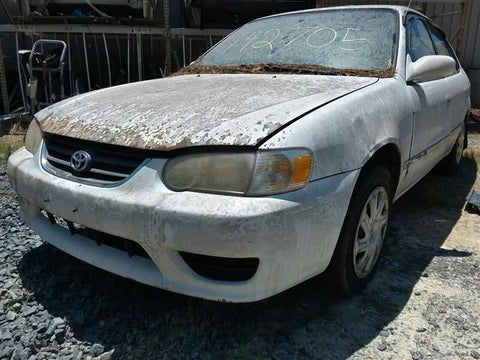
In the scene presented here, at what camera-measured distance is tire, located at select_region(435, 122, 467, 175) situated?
4341 millimetres

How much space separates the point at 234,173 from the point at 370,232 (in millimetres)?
972

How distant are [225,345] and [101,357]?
0.51 metres

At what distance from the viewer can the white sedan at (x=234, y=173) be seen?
165 centimetres

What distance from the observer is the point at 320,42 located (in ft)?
9.37

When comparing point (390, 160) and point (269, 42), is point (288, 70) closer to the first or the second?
point (269, 42)

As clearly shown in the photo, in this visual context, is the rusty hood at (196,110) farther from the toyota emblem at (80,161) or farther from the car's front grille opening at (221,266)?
the car's front grille opening at (221,266)

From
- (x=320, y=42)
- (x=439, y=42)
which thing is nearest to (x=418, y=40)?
(x=320, y=42)

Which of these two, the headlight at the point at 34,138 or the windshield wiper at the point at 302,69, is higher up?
the windshield wiper at the point at 302,69

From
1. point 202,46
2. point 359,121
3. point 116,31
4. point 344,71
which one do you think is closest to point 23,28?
point 116,31

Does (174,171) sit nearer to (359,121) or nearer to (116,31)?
(359,121)

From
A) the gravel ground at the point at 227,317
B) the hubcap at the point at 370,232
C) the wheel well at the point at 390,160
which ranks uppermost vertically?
the wheel well at the point at 390,160

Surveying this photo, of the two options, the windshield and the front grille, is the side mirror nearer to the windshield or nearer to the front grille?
the windshield

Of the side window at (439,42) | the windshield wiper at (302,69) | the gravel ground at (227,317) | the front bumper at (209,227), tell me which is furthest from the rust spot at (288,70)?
the side window at (439,42)

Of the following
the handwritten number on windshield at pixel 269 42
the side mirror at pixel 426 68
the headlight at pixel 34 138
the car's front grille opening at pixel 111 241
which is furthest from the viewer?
the handwritten number on windshield at pixel 269 42
